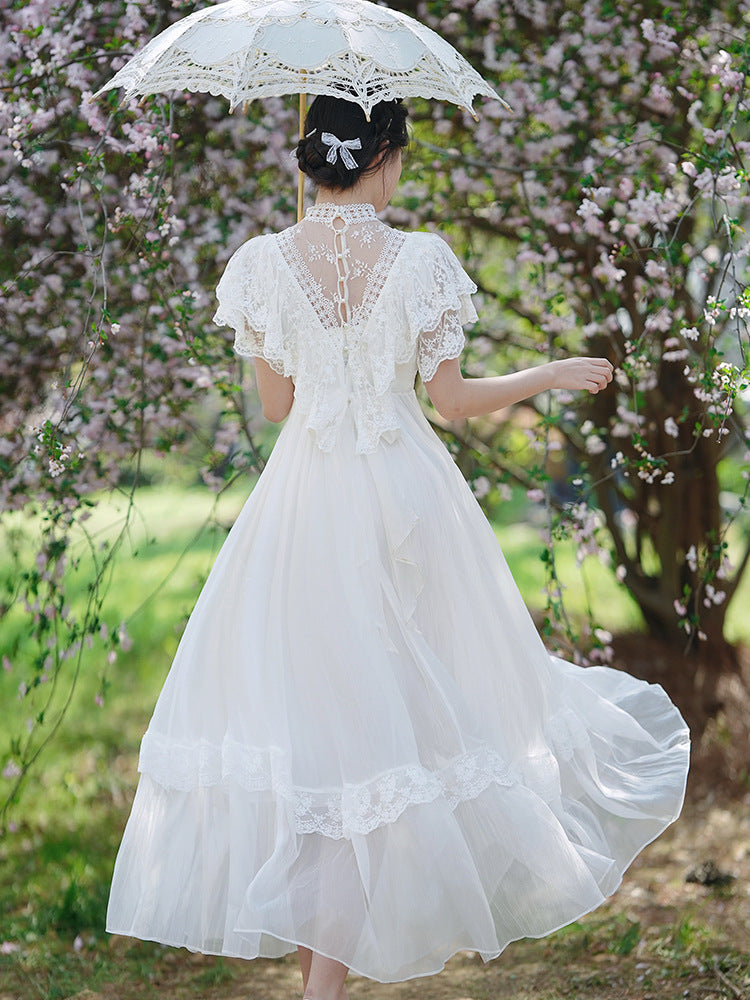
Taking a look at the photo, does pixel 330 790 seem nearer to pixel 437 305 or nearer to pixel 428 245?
pixel 437 305

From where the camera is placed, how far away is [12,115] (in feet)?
10.1

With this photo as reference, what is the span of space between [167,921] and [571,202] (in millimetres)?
2399

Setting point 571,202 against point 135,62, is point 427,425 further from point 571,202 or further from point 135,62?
point 571,202

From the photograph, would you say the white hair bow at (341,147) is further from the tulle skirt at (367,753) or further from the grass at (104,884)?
the grass at (104,884)

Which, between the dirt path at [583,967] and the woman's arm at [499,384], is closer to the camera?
the woman's arm at [499,384]

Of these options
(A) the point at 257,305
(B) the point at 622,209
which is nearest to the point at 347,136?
(A) the point at 257,305

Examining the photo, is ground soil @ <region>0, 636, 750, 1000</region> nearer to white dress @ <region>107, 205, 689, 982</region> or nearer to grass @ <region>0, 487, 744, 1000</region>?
grass @ <region>0, 487, 744, 1000</region>

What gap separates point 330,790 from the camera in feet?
6.90

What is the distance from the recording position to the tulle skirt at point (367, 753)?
2.05 metres

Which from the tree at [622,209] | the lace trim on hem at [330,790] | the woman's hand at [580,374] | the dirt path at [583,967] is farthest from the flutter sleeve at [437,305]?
the dirt path at [583,967]
